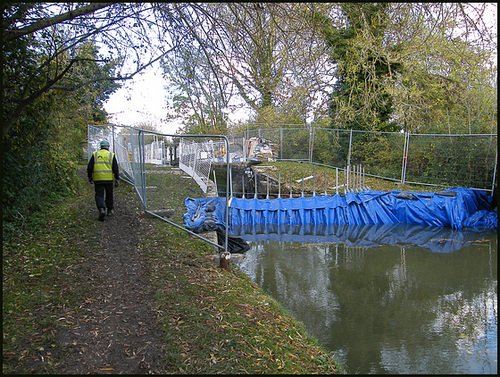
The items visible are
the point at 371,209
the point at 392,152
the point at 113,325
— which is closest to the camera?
the point at 113,325

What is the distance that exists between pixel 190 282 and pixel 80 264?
5.29ft

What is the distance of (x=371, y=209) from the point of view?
39.6ft

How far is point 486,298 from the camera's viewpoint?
6.24 meters

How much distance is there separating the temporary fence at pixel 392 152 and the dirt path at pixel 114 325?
12658 mm

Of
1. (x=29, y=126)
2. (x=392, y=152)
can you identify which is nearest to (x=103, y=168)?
(x=29, y=126)

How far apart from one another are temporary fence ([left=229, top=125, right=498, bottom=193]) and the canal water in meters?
4.07

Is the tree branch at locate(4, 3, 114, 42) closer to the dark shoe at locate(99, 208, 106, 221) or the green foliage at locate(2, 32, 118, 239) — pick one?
the green foliage at locate(2, 32, 118, 239)

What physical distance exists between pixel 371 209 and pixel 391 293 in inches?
235

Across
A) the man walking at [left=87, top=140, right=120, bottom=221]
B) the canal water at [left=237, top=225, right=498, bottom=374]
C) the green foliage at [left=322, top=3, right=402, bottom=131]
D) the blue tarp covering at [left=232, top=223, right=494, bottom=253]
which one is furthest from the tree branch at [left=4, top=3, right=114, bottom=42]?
the green foliage at [left=322, top=3, right=402, bottom=131]

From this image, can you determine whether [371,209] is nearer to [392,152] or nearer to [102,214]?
[392,152]

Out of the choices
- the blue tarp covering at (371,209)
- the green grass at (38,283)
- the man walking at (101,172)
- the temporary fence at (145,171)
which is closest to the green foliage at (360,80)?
the blue tarp covering at (371,209)

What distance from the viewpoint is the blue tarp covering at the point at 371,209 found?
11664 mm

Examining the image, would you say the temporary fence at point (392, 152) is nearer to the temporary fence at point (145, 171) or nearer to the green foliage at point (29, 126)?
the temporary fence at point (145, 171)

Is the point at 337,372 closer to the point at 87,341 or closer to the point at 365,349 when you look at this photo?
the point at 365,349
